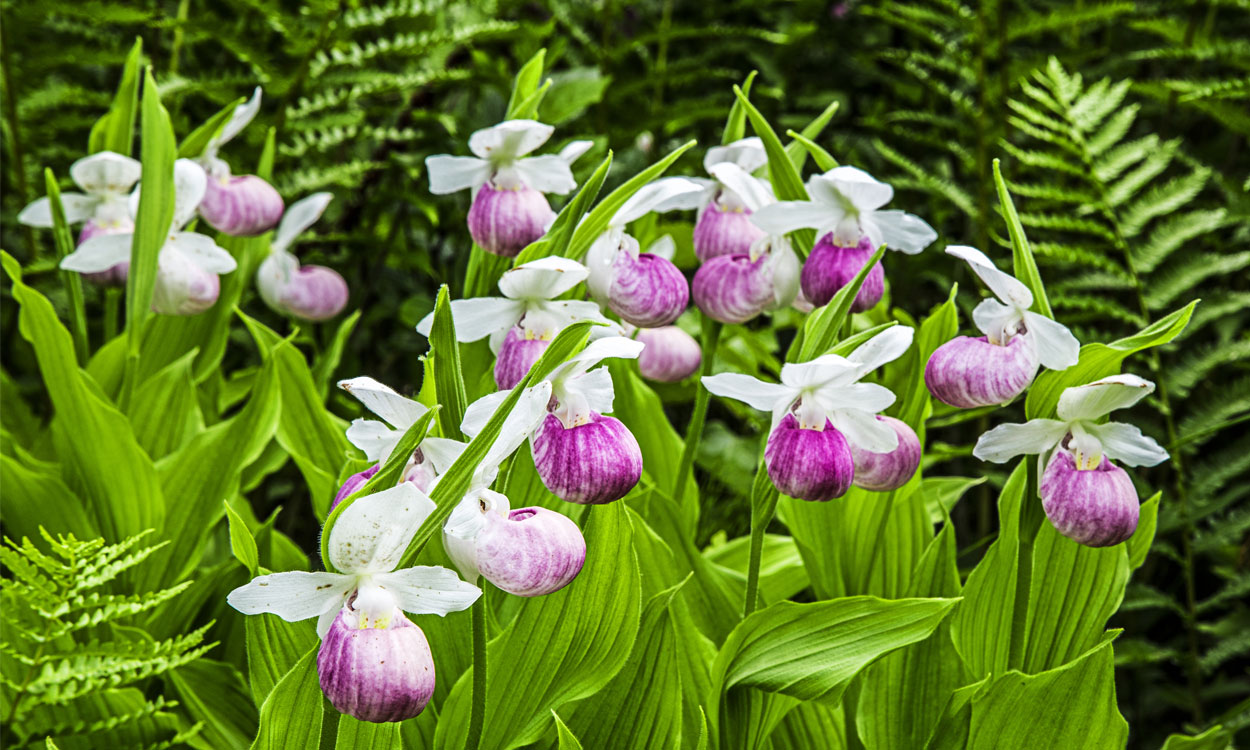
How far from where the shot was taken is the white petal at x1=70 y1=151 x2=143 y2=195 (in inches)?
54.7

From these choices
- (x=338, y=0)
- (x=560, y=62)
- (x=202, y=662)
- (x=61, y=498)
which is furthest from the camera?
(x=560, y=62)

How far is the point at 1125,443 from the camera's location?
3.05 ft

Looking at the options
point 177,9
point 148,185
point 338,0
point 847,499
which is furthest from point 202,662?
point 177,9

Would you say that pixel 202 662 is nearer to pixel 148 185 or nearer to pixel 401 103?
pixel 148 185

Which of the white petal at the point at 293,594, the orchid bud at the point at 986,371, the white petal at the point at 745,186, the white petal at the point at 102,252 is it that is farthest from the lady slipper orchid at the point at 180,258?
the orchid bud at the point at 986,371

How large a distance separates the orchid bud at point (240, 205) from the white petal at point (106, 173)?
102 mm

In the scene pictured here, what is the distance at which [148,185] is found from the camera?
128 centimetres

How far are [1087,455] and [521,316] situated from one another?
0.54 m

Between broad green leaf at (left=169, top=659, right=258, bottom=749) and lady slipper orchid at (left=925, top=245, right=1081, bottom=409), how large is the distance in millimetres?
822

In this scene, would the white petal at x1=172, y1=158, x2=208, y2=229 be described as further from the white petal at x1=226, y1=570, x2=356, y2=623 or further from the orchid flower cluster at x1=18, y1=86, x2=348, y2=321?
the white petal at x1=226, y1=570, x2=356, y2=623

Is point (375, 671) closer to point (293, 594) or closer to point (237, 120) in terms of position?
point (293, 594)

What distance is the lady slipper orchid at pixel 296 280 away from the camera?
161 cm

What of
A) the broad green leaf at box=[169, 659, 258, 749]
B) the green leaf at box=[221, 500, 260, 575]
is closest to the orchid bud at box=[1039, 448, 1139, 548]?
the green leaf at box=[221, 500, 260, 575]

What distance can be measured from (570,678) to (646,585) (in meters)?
0.19
